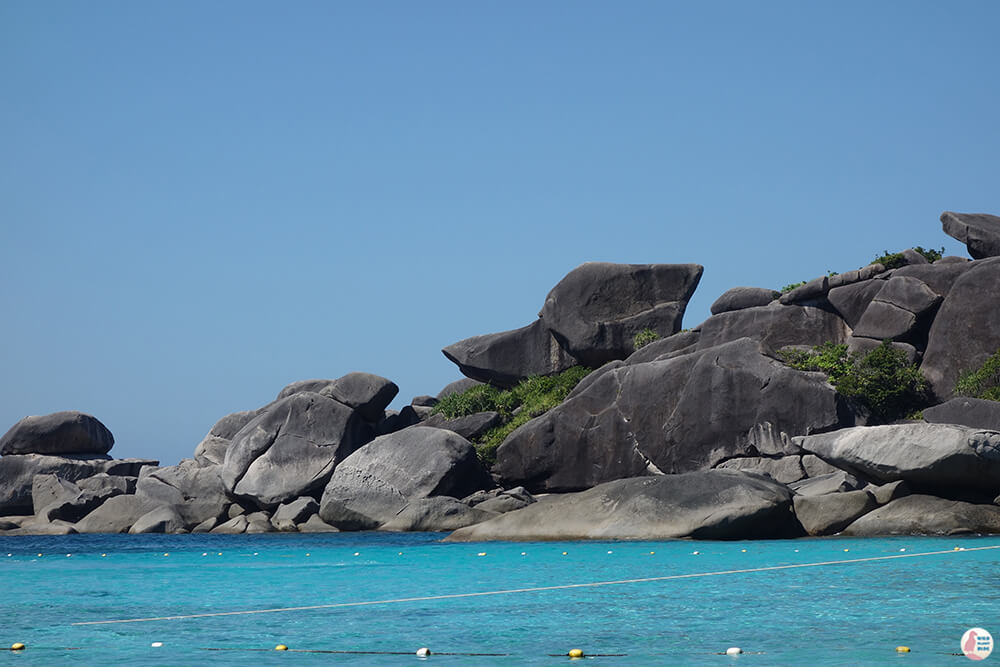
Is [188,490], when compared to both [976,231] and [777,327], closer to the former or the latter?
[777,327]

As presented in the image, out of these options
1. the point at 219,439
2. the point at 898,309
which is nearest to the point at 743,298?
the point at 898,309

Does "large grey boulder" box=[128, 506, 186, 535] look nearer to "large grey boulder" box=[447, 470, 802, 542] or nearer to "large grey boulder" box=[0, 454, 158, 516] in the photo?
"large grey boulder" box=[0, 454, 158, 516]

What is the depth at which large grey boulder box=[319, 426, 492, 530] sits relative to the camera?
36.1 meters

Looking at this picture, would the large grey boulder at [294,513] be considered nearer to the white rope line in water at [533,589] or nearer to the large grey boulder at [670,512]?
the large grey boulder at [670,512]

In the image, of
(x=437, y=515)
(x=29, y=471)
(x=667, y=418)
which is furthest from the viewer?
(x=29, y=471)

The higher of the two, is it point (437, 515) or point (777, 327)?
point (777, 327)

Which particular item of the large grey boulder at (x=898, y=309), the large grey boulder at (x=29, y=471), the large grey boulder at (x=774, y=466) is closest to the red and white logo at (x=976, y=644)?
the large grey boulder at (x=774, y=466)

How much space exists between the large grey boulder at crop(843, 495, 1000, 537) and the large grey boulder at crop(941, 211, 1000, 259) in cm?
1340

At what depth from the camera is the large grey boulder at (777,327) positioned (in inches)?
1443

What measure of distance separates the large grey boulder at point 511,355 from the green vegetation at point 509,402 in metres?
0.44

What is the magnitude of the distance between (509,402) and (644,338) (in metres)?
5.67

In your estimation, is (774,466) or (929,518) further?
(774,466)

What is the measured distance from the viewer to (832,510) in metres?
25.8

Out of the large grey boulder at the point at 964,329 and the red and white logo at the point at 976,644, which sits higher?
the large grey boulder at the point at 964,329
